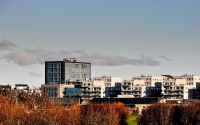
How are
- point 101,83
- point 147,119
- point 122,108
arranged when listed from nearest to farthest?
point 147,119 < point 122,108 < point 101,83

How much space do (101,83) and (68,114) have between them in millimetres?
98497

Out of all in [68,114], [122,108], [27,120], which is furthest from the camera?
[122,108]

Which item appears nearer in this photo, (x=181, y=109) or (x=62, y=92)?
(x=181, y=109)

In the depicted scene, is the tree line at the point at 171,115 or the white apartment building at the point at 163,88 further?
the white apartment building at the point at 163,88

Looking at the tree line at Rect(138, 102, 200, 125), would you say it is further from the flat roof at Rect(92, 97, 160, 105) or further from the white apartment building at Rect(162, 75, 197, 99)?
the white apartment building at Rect(162, 75, 197, 99)

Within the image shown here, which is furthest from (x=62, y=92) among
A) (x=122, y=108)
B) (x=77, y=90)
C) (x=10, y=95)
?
(x=122, y=108)

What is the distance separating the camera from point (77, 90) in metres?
194

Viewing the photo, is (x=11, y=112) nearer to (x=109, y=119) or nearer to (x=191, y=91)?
(x=109, y=119)

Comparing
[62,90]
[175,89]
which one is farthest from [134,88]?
[62,90]

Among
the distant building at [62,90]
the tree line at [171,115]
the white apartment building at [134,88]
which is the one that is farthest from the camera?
the distant building at [62,90]

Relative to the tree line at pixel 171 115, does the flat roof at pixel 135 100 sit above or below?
above

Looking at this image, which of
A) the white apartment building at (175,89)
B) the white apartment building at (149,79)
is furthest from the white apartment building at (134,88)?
the white apartment building at (175,89)

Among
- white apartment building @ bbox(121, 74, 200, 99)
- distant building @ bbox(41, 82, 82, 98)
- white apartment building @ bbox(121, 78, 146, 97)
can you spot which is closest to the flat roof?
white apartment building @ bbox(121, 74, 200, 99)

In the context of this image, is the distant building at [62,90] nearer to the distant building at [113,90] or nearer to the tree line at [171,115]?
the distant building at [113,90]
